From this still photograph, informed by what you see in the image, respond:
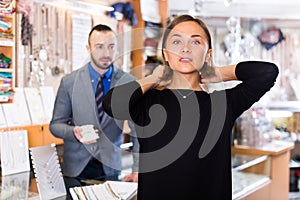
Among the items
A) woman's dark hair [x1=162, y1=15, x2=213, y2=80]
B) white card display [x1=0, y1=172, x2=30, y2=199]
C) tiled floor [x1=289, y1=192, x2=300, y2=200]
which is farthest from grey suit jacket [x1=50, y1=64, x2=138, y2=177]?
tiled floor [x1=289, y1=192, x2=300, y2=200]

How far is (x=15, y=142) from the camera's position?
2.51 meters

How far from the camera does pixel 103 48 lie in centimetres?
216

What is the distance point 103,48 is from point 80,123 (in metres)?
0.42

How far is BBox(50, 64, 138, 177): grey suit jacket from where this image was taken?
224cm

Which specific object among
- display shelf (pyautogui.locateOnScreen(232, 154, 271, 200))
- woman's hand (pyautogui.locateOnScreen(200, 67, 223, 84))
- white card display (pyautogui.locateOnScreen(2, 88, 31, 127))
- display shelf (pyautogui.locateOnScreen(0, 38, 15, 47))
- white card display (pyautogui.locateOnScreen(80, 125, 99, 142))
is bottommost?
display shelf (pyautogui.locateOnScreen(232, 154, 271, 200))

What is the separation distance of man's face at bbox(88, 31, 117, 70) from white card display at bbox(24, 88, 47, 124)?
2.34 ft

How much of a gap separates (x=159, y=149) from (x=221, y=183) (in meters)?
0.22

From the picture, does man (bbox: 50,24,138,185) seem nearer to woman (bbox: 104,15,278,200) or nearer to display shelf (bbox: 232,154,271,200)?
woman (bbox: 104,15,278,200)

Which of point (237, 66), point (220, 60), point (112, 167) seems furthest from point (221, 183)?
point (220, 60)

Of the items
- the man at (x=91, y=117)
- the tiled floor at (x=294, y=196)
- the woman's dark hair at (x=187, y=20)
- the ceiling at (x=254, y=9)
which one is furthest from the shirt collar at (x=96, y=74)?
the tiled floor at (x=294, y=196)

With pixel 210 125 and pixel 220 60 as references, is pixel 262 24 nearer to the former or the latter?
pixel 220 60

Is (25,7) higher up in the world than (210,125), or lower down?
higher up

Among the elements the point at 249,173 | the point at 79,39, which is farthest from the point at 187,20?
the point at 249,173

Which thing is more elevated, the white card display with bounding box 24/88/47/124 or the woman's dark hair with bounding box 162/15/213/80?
the woman's dark hair with bounding box 162/15/213/80
